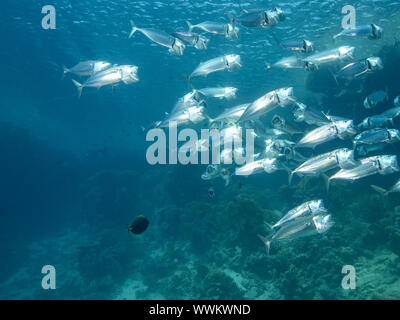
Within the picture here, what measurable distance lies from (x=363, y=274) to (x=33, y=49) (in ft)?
109

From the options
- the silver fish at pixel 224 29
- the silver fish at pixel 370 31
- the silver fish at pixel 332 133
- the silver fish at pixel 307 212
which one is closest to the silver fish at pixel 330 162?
the silver fish at pixel 332 133

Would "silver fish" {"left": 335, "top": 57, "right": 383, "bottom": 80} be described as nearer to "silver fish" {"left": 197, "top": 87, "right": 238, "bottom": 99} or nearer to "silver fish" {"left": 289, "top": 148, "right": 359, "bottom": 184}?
"silver fish" {"left": 289, "top": 148, "right": 359, "bottom": 184}

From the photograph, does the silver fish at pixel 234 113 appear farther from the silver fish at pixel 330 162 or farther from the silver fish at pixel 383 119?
the silver fish at pixel 383 119

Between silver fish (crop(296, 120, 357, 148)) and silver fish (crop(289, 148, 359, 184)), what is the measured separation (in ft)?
1.14

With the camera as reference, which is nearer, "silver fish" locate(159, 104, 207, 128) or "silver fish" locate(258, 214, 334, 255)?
"silver fish" locate(258, 214, 334, 255)

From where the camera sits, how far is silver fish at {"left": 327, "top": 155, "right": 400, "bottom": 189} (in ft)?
16.9

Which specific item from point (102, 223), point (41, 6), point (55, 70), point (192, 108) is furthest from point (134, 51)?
point (192, 108)

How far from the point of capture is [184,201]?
59.9ft

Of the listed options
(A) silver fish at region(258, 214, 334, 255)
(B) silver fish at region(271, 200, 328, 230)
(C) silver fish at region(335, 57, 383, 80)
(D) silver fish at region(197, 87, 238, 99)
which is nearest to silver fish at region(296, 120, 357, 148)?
(B) silver fish at region(271, 200, 328, 230)

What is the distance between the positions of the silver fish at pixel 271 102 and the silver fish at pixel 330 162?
1502 mm

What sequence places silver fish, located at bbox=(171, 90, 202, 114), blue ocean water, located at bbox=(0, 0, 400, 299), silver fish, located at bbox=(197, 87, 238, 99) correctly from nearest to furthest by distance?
1. silver fish, located at bbox=(171, 90, 202, 114)
2. silver fish, located at bbox=(197, 87, 238, 99)
3. blue ocean water, located at bbox=(0, 0, 400, 299)

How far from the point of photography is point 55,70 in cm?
2931

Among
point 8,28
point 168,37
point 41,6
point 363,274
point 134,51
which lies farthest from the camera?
point 134,51
